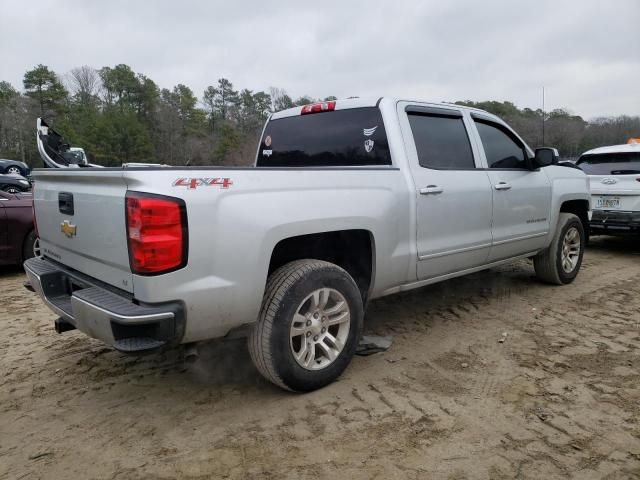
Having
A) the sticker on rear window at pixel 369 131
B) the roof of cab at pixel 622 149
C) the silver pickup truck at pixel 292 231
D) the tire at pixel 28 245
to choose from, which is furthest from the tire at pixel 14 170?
the roof of cab at pixel 622 149

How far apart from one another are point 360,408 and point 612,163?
22.6 ft

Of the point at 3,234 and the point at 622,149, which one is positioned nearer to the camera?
the point at 3,234

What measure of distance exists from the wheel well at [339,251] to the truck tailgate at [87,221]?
0.94 metres

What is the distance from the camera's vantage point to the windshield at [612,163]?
290 inches

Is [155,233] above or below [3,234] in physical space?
above

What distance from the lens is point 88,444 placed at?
251cm

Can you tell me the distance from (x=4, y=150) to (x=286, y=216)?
174 feet

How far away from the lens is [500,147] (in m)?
4.60

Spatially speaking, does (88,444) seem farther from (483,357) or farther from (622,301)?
(622,301)

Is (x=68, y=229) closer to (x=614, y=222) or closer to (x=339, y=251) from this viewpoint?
(x=339, y=251)

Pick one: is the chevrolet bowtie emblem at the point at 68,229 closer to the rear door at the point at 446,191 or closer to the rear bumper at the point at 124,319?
the rear bumper at the point at 124,319

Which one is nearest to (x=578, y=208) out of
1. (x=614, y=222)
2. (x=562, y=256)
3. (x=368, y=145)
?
(x=562, y=256)

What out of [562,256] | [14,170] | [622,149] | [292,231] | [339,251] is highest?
[14,170]

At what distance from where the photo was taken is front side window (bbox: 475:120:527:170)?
4.42 m
